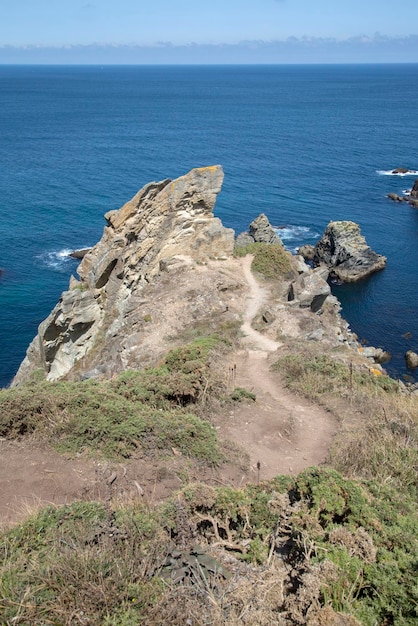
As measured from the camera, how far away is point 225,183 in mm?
78312

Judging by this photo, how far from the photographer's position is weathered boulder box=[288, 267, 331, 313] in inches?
Answer: 1133

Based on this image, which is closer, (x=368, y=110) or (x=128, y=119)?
(x=128, y=119)

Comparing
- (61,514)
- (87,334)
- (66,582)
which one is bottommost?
(87,334)

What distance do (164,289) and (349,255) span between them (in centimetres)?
3182

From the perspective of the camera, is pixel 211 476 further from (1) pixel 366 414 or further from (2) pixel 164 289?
(2) pixel 164 289

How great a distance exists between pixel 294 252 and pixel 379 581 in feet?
170

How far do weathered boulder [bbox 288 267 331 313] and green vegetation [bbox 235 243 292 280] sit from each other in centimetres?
181

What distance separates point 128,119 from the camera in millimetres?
139000

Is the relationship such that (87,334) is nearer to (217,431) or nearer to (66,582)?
(217,431)

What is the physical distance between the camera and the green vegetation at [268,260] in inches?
1248

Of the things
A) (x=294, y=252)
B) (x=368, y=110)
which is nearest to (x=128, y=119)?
(x=368, y=110)

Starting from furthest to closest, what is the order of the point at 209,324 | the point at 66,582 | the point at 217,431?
the point at 209,324 → the point at 217,431 → the point at 66,582

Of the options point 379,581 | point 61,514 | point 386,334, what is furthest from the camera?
point 386,334

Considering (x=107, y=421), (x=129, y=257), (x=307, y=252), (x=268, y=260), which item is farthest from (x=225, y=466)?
(x=307, y=252)
